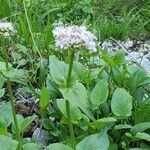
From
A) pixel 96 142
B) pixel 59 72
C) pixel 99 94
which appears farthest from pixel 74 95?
pixel 99 94

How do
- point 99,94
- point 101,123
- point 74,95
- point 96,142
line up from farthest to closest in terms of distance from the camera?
point 99,94 → point 101,123 → point 96,142 → point 74,95

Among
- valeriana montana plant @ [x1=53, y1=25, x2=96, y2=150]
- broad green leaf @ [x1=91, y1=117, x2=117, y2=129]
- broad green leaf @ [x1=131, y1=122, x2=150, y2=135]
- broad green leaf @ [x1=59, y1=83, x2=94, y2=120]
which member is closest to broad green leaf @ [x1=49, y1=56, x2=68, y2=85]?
broad green leaf @ [x1=59, y1=83, x2=94, y2=120]

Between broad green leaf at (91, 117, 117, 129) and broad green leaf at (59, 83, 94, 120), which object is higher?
broad green leaf at (59, 83, 94, 120)

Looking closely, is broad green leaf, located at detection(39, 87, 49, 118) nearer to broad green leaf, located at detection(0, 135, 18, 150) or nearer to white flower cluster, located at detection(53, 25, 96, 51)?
broad green leaf, located at detection(0, 135, 18, 150)

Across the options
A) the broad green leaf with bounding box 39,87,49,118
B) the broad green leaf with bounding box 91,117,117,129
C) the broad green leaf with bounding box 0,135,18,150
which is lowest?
the broad green leaf with bounding box 91,117,117,129

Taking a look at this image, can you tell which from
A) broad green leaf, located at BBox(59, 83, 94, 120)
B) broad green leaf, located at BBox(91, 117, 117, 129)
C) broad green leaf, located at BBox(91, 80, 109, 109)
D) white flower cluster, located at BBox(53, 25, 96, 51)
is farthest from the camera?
broad green leaf, located at BBox(91, 80, 109, 109)

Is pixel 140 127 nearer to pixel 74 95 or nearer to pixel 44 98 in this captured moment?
pixel 44 98

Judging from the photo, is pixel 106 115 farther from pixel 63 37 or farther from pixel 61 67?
pixel 63 37
